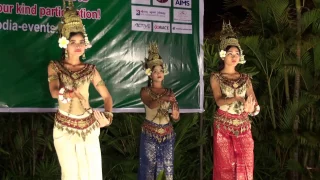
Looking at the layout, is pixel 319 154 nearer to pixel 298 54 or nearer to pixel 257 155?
pixel 257 155

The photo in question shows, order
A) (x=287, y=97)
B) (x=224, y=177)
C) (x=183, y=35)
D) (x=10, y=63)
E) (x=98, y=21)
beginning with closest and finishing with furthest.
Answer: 1. (x=224, y=177)
2. (x=10, y=63)
3. (x=98, y=21)
4. (x=183, y=35)
5. (x=287, y=97)

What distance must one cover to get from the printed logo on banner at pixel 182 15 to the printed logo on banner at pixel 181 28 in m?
0.05

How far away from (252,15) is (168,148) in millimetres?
2116

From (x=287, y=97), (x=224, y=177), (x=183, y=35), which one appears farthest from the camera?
(x=287, y=97)

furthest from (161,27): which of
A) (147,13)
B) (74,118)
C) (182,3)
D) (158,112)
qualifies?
(74,118)

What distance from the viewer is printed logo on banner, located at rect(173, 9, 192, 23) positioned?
5.63 metres

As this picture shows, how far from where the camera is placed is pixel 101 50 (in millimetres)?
5352

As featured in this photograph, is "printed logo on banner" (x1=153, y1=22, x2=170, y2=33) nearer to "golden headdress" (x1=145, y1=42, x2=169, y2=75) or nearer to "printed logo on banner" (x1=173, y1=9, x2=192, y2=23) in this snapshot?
"printed logo on banner" (x1=173, y1=9, x2=192, y2=23)

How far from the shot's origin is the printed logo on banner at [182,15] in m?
5.63

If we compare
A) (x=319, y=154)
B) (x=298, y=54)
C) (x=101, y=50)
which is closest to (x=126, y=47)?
(x=101, y=50)

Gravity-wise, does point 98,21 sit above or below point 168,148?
above

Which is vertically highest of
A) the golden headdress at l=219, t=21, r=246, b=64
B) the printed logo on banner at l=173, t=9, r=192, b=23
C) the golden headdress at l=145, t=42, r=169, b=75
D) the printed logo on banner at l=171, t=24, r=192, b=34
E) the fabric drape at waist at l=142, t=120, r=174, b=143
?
the printed logo on banner at l=173, t=9, r=192, b=23

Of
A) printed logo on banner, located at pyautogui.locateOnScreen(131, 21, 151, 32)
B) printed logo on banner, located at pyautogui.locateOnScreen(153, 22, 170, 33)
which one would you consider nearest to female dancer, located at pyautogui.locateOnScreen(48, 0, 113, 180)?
printed logo on banner, located at pyautogui.locateOnScreen(131, 21, 151, 32)

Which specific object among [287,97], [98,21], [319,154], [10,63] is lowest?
[319,154]
